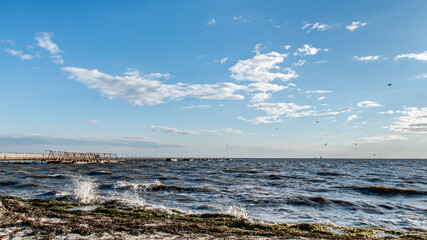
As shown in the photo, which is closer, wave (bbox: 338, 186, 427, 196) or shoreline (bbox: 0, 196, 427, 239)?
shoreline (bbox: 0, 196, 427, 239)

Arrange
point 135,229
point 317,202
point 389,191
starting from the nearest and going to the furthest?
point 135,229, point 317,202, point 389,191

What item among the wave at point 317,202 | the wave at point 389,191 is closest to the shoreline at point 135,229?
the wave at point 317,202

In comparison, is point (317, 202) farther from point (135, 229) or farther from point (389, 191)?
point (135, 229)

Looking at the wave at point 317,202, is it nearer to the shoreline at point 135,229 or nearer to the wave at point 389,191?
the shoreline at point 135,229

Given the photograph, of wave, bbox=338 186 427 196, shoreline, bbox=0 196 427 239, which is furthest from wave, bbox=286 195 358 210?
wave, bbox=338 186 427 196

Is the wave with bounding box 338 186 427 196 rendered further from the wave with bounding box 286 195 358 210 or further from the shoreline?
the shoreline

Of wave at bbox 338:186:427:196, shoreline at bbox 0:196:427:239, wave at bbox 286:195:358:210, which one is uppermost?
shoreline at bbox 0:196:427:239

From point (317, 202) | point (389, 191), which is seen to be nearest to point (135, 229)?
point (317, 202)

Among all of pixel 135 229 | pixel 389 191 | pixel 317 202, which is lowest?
pixel 389 191

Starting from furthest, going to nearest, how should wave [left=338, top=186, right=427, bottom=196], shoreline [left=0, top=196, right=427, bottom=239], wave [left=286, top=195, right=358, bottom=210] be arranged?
wave [left=338, top=186, right=427, bottom=196]
wave [left=286, top=195, right=358, bottom=210]
shoreline [left=0, top=196, right=427, bottom=239]

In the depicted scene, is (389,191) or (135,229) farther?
(389,191)

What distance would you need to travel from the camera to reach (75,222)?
8383mm

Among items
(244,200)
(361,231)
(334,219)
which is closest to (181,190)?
(244,200)

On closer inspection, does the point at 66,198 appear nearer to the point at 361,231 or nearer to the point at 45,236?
the point at 45,236
